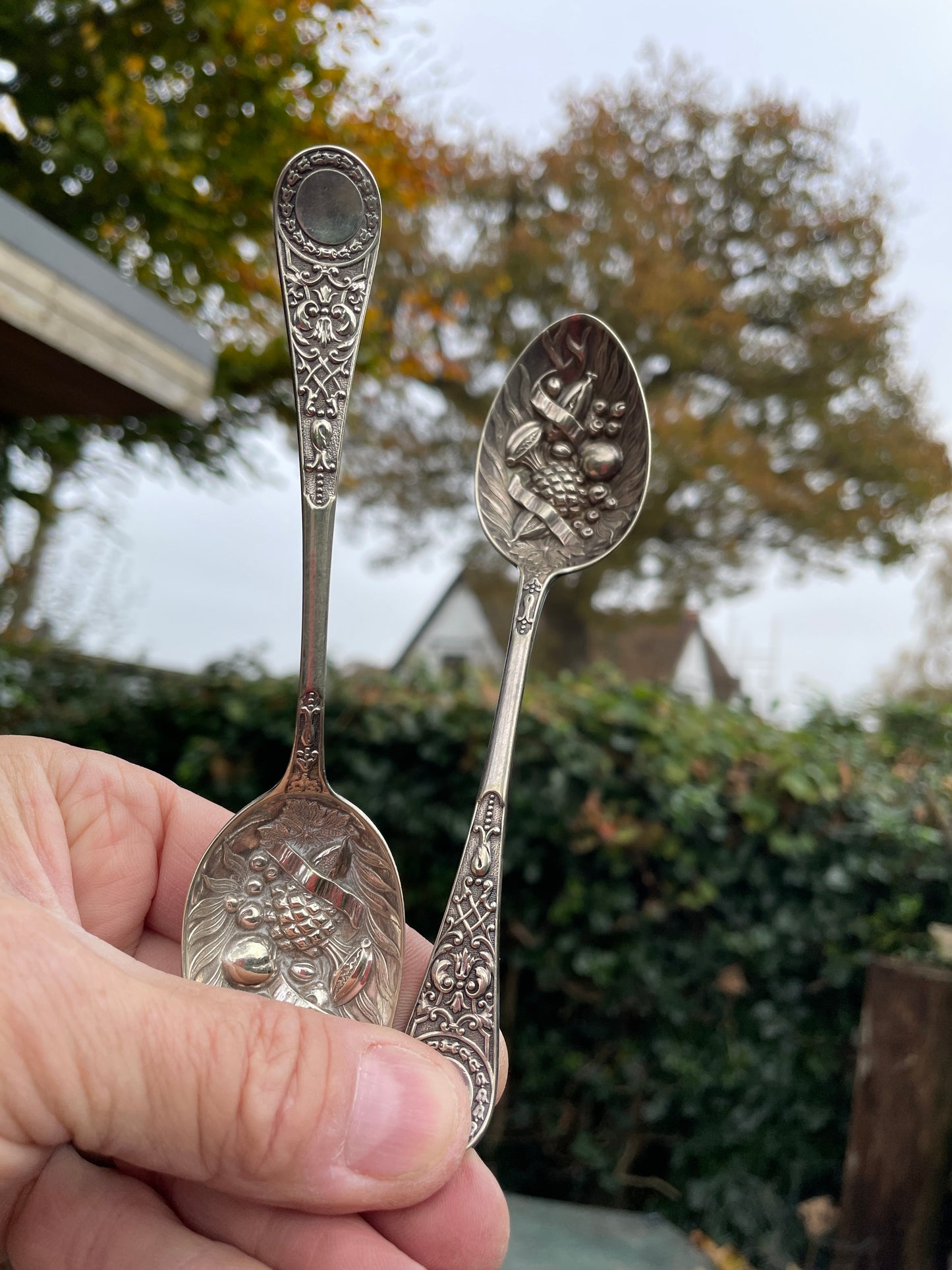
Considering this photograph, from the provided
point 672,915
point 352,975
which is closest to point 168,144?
point 672,915

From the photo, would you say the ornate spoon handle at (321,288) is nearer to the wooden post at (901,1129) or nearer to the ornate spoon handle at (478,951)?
the ornate spoon handle at (478,951)

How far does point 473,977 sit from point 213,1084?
19 centimetres

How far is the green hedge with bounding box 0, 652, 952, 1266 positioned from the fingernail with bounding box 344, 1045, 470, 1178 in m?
1.39

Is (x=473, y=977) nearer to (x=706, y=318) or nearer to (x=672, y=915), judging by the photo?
(x=672, y=915)

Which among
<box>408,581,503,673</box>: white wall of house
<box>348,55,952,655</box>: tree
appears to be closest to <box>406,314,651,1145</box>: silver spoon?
<box>348,55,952,655</box>: tree

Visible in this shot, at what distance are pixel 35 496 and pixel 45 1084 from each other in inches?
138

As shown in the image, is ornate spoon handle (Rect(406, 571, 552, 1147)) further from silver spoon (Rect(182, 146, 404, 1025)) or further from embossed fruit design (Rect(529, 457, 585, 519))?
embossed fruit design (Rect(529, 457, 585, 519))

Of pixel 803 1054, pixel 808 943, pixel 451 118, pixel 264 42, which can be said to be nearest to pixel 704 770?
pixel 808 943

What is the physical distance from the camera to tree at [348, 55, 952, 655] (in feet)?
26.7

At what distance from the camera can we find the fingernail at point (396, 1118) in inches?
21.2

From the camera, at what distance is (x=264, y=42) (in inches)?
131

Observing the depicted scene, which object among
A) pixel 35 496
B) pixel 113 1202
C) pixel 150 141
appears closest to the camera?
pixel 113 1202

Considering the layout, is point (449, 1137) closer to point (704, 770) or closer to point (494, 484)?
point (494, 484)

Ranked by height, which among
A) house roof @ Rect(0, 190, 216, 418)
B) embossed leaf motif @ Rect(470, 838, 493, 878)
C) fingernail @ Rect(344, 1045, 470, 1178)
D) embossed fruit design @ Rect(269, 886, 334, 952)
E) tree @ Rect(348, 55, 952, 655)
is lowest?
fingernail @ Rect(344, 1045, 470, 1178)
